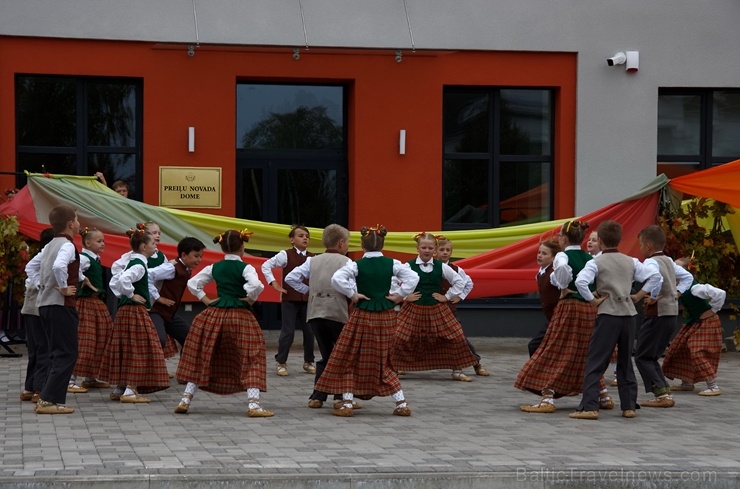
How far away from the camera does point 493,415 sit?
10.6 m

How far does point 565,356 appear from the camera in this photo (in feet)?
35.8

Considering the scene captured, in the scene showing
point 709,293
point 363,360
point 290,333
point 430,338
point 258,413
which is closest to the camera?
point 258,413

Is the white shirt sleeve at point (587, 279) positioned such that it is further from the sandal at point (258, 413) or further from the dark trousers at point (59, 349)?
the dark trousers at point (59, 349)

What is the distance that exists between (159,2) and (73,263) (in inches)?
299

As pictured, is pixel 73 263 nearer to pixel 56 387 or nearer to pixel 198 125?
pixel 56 387

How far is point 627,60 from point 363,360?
359 inches

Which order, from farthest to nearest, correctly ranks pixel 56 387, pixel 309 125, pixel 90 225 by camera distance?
pixel 309 125 < pixel 90 225 < pixel 56 387

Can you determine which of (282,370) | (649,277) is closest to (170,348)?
(282,370)

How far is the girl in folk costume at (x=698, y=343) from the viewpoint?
12.3 meters

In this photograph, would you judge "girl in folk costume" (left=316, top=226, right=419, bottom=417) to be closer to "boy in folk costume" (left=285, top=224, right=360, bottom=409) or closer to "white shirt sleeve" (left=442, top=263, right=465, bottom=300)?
"boy in folk costume" (left=285, top=224, right=360, bottom=409)

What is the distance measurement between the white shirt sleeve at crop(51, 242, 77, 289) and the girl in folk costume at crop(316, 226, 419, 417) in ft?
7.11

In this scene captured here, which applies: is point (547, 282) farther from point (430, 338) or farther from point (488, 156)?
point (488, 156)

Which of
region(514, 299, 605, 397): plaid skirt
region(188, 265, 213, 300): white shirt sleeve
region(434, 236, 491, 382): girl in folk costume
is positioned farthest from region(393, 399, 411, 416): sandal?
region(434, 236, 491, 382): girl in folk costume

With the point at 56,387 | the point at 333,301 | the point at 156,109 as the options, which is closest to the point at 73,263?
the point at 56,387
